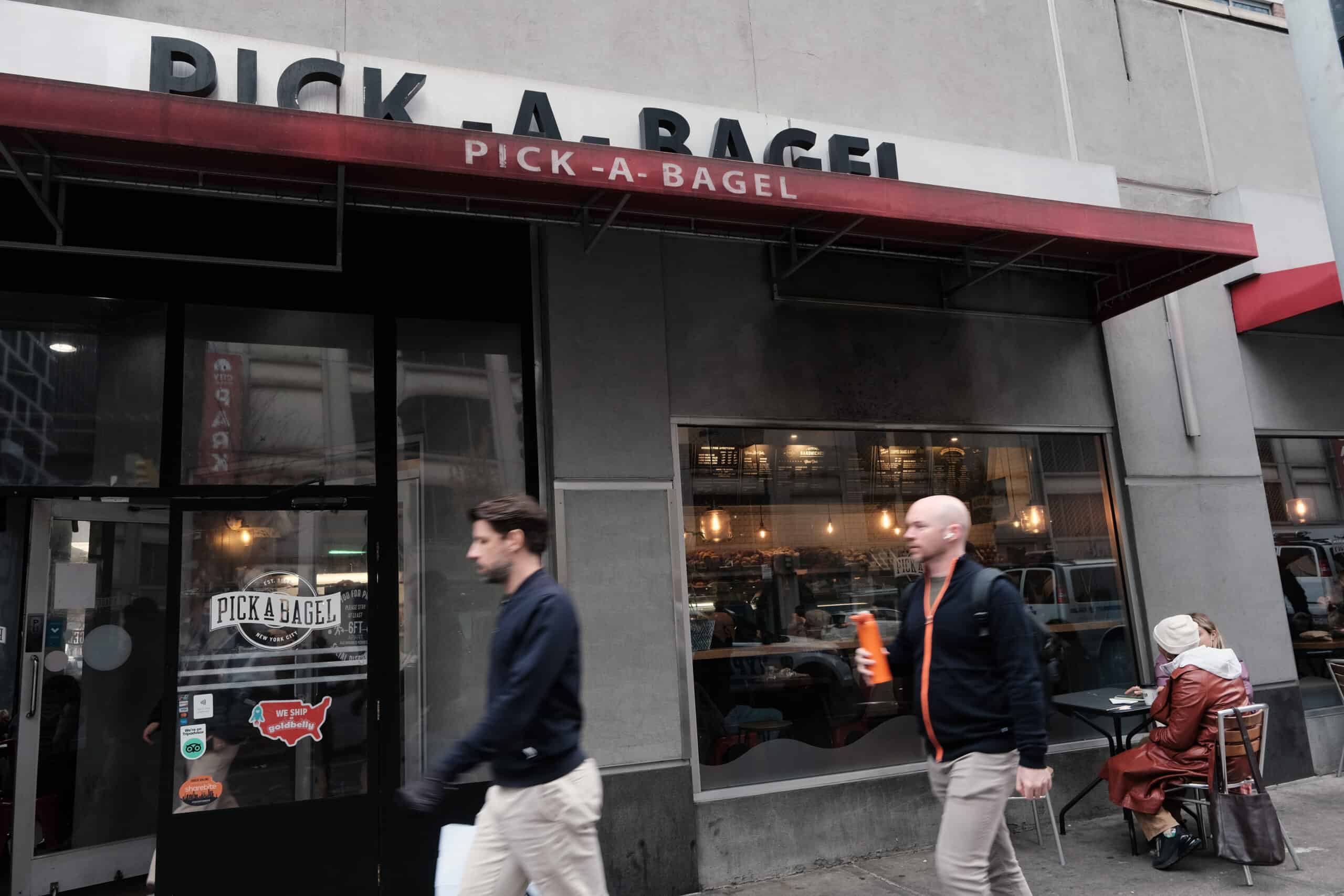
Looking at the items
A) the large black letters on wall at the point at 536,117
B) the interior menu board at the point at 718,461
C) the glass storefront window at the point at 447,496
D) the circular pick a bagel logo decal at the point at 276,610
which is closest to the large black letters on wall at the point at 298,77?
the large black letters on wall at the point at 536,117

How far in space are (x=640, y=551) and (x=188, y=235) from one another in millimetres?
3243

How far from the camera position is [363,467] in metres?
5.67

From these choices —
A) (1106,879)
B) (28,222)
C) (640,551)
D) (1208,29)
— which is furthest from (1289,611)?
(28,222)

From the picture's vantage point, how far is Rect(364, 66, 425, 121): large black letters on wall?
5.51 m

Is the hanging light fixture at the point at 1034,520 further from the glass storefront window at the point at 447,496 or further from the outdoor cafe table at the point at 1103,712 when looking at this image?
the glass storefront window at the point at 447,496

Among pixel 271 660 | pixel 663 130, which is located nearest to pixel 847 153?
pixel 663 130

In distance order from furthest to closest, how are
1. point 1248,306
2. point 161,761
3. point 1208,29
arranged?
1. point 1208,29
2. point 1248,306
3. point 161,761

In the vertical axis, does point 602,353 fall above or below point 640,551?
above

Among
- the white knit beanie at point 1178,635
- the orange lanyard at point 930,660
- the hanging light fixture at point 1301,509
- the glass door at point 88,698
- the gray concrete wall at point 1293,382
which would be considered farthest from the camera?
the hanging light fixture at point 1301,509

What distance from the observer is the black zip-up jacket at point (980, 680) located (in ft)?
10.7

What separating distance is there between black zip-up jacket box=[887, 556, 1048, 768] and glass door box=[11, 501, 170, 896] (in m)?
4.95

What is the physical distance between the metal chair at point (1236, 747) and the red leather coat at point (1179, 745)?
0.04m

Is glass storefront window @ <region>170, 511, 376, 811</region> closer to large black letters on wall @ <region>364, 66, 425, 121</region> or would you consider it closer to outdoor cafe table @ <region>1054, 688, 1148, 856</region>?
large black letters on wall @ <region>364, 66, 425, 121</region>

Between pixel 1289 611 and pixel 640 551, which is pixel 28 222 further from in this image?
pixel 1289 611
